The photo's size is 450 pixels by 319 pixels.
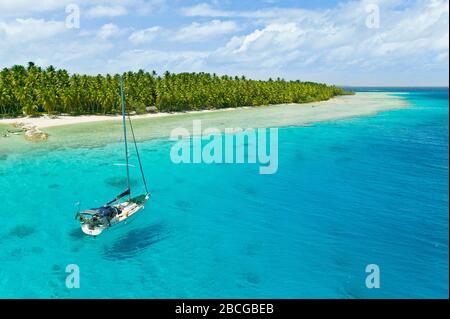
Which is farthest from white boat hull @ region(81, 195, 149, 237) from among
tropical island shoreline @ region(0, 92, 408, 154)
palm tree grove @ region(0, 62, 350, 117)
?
palm tree grove @ region(0, 62, 350, 117)

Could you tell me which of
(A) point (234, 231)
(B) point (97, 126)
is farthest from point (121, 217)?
(B) point (97, 126)

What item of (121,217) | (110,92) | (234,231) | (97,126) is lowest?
(234,231)

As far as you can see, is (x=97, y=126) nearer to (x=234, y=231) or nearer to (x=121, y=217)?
(x=121, y=217)

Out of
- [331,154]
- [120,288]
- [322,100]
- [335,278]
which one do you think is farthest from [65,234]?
[322,100]

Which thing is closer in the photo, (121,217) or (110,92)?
(121,217)

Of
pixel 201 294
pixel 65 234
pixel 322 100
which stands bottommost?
pixel 201 294

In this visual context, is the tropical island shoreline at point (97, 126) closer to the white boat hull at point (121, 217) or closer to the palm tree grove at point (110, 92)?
the palm tree grove at point (110, 92)
